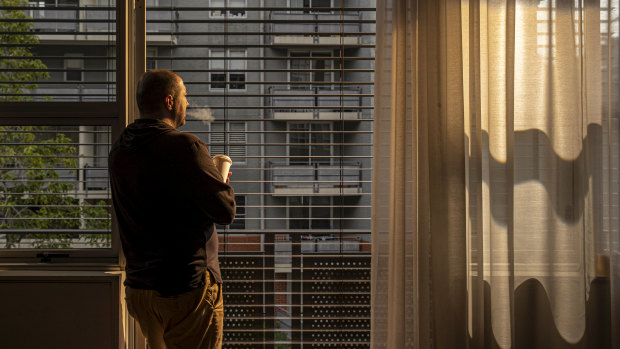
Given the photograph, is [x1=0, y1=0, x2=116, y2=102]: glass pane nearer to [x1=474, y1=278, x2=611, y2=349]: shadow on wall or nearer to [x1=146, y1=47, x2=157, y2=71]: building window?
[x1=146, y1=47, x2=157, y2=71]: building window

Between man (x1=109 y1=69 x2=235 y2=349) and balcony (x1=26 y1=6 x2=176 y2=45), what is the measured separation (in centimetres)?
78

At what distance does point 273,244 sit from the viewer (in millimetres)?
2156

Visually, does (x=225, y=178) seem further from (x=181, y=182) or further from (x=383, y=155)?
(x=383, y=155)

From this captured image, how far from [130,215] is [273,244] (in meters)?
0.83

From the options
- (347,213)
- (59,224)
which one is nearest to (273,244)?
(347,213)

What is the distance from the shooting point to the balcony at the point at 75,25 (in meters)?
2.08

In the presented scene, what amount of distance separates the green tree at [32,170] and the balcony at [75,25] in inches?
2.2

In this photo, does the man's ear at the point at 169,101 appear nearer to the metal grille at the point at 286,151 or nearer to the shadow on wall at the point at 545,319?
the metal grille at the point at 286,151

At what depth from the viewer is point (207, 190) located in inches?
55.2

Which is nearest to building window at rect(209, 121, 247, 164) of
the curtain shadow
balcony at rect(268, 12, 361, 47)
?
balcony at rect(268, 12, 361, 47)

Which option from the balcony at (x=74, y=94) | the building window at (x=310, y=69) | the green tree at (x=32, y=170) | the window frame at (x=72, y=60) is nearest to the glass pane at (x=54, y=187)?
the green tree at (x=32, y=170)

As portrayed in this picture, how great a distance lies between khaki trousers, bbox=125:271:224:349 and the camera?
1.46 meters

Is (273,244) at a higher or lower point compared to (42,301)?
higher

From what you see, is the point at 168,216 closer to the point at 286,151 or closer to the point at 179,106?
the point at 179,106
